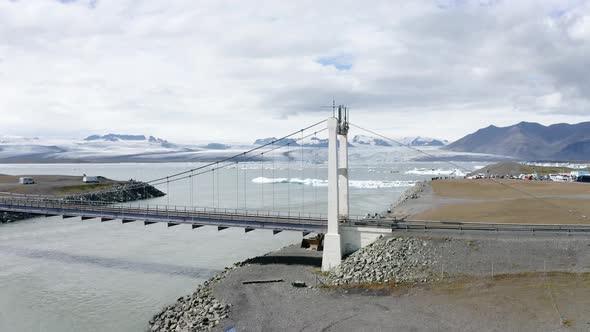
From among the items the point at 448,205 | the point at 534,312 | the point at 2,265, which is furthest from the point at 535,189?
the point at 2,265

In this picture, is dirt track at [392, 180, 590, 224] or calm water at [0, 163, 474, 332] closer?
calm water at [0, 163, 474, 332]

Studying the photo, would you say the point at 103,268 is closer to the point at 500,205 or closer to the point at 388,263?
the point at 388,263

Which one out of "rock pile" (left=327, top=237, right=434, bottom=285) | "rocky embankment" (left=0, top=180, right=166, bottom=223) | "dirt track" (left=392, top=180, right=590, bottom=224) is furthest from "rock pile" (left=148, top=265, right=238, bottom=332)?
"rocky embankment" (left=0, top=180, right=166, bottom=223)

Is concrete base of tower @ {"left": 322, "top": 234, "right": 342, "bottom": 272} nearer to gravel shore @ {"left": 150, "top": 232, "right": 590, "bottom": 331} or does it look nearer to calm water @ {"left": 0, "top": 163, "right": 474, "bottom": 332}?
gravel shore @ {"left": 150, "top": 232, "right": 590, "bottom": 331}

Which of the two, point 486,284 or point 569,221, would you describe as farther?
point 569,221

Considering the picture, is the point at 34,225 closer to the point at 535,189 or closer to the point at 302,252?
the point at 302,252

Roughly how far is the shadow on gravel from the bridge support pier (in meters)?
1.93

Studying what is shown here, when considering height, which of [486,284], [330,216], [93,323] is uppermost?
[330,216]

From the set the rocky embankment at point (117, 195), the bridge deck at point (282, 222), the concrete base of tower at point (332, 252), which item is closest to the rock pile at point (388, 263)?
the concrete base of tower at point (332, 252)

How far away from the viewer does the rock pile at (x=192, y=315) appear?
2396 centimetres

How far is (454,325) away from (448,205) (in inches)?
1555

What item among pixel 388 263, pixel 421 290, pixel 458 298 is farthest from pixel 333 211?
pixel 458 298

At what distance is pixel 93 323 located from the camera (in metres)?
27.3

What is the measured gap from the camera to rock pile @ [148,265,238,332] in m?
24.0
